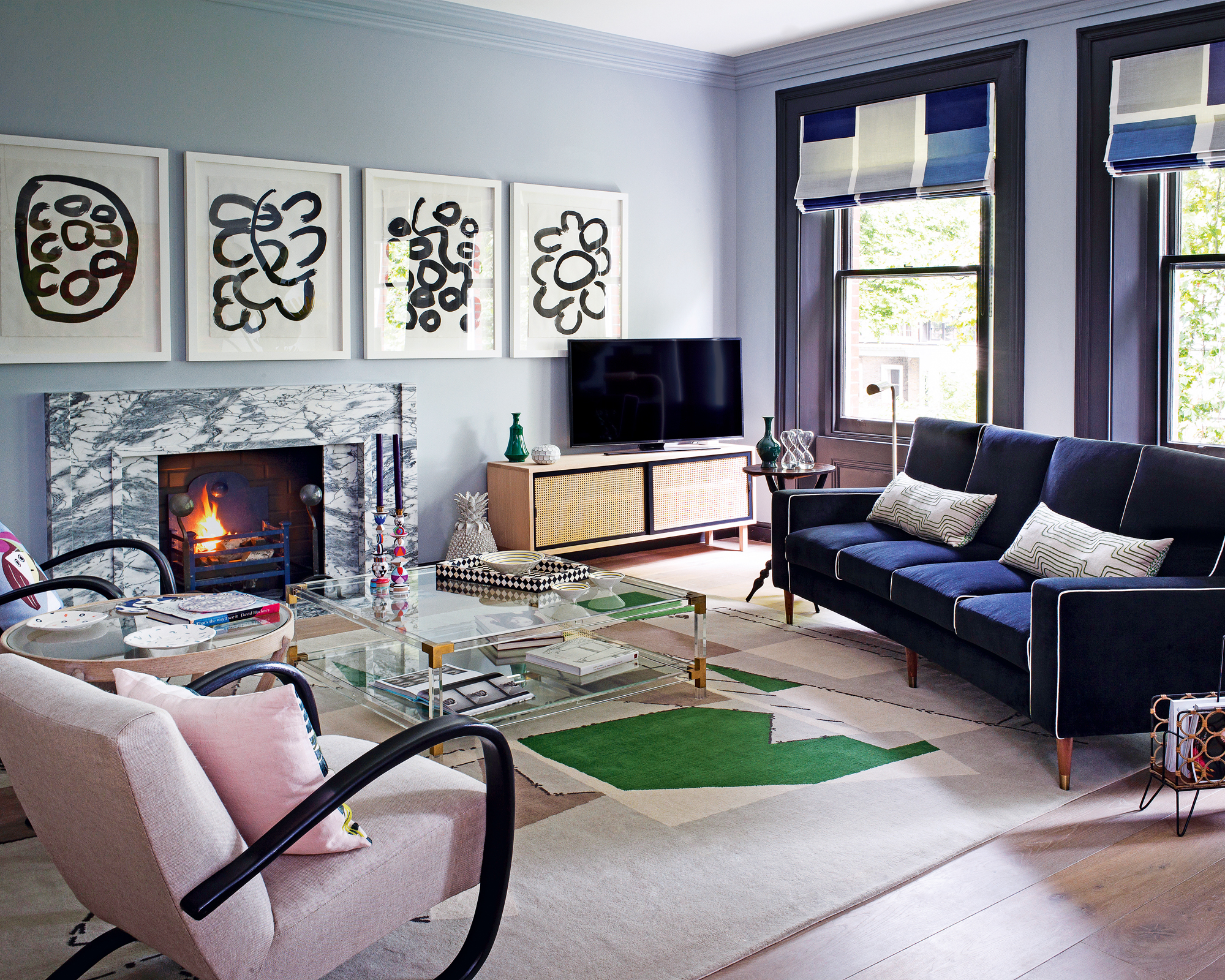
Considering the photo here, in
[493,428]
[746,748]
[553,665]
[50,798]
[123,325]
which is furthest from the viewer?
[493,428]

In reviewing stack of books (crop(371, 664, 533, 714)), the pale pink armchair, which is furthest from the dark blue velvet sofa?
the pale pink armchair

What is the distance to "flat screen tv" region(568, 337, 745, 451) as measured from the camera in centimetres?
650

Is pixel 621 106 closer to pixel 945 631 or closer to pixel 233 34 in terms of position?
pixel 233 34

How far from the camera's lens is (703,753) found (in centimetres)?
353

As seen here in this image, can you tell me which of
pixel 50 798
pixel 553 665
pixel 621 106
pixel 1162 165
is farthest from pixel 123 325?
pixel 1162 165

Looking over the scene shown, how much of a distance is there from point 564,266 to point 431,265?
884 mm

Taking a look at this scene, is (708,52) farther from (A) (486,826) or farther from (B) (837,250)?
(A) (486,826)

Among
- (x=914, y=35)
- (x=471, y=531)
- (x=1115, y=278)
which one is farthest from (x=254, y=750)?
(x=914, y=35)

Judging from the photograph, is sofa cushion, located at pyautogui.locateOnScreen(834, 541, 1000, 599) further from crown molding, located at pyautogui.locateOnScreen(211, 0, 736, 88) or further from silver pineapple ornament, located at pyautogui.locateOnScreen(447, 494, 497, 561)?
crown molding, located at pyautogui.locateOnScreen(211, 0, 736, 88)

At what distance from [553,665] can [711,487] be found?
3104 millimetres

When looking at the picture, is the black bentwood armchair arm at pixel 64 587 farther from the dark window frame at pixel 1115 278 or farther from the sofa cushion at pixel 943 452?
the dark window frame at pixel 1115 278

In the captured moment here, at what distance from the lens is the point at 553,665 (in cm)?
388

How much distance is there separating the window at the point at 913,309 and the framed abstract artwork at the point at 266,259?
2.98 meters

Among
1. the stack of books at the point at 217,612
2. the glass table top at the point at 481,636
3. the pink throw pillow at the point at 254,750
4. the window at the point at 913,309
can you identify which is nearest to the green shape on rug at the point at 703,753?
the glass table top at the point at 481,636
